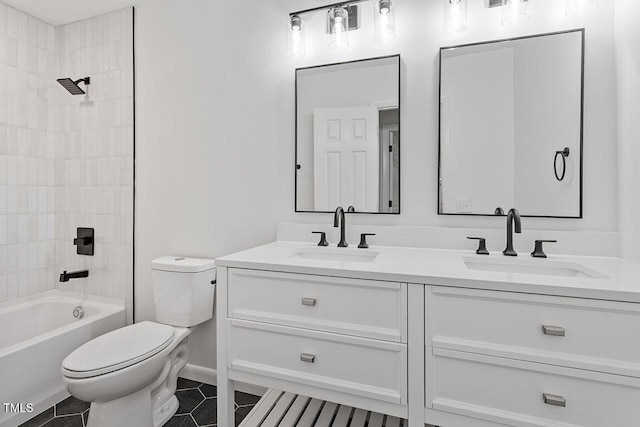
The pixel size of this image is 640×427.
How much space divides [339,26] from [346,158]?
67cm

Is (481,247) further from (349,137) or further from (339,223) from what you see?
(349,137)

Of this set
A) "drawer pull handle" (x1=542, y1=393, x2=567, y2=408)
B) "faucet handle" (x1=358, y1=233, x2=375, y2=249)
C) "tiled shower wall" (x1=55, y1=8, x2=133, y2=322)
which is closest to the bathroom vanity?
"drawer pull handle" (x1=542, y1=393, x2=567, y2=408)

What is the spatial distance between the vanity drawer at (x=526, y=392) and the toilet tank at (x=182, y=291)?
1.27 metres

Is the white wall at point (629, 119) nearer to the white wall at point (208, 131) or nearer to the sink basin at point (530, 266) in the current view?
the sink basin at point (530, 266)

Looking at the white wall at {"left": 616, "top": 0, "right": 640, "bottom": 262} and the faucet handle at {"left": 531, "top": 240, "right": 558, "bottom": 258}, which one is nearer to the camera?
the white wall at {"left": 616, "top": 0, "right": 640, "bottom": 262}

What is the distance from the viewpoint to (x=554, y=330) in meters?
0.95

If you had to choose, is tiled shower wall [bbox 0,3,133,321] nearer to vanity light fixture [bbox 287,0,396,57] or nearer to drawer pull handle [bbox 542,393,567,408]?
vanity light fixture [bbox 287,0,396,57]

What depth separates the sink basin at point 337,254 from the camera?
1534 mm

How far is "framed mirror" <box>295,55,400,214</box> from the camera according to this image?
1633 millimetres

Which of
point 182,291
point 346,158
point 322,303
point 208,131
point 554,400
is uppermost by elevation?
point 208,131

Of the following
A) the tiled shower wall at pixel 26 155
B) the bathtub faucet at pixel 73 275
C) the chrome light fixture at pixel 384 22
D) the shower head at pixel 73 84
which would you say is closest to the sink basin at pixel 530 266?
the chrome light fixture at pixel 384 22

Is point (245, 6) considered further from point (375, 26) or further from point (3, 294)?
point (3, 294)

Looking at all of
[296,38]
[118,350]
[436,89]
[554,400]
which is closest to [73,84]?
[296,38]

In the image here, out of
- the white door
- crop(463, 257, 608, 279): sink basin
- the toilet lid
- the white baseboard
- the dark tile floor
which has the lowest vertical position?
the dark tile floor
